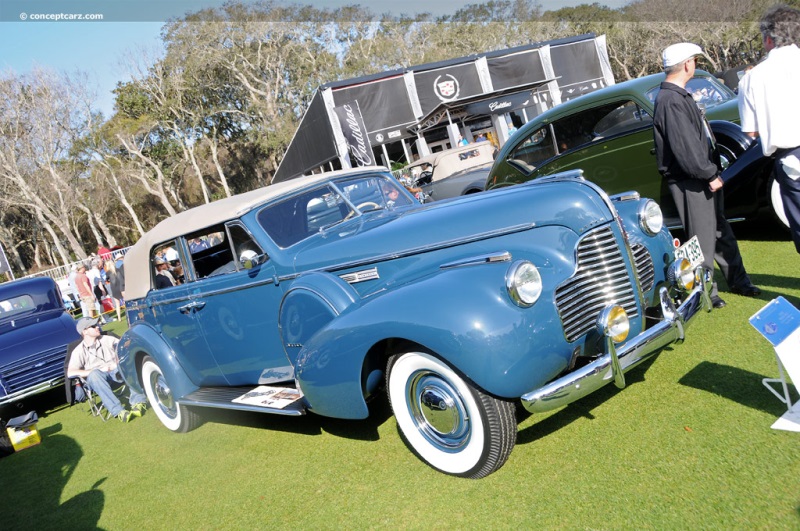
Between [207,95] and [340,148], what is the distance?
21.8 meters

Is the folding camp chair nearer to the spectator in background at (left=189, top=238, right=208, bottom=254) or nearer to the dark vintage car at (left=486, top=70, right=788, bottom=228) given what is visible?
the spectator in background at (left=189, top=238, right=208, bottom=254)

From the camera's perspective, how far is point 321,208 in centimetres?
450

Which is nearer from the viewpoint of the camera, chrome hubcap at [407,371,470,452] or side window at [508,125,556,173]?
chrome hubcap at [407,371,470,452]

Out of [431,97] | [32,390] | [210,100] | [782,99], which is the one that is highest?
[210,100]

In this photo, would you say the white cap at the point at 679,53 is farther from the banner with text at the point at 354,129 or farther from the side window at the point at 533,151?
the banner with text at the point at 354,129

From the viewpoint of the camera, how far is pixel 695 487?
266 centimetres

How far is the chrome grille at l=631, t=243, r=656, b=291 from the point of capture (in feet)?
11.6

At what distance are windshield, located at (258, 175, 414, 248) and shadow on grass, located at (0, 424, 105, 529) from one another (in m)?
2.32

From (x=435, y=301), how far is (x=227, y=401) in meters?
2.24

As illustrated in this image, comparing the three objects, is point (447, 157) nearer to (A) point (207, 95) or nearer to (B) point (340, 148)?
(B) point (340, 148)

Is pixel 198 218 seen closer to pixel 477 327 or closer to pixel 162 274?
pixel 162 274

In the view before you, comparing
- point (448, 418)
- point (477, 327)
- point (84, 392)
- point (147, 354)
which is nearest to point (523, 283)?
point (477, 327)

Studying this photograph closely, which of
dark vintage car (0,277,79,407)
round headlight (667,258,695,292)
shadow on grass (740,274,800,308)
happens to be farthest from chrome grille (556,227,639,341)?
dark vintage car (0,277,79,407)

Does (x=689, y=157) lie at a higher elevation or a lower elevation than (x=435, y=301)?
higher
